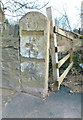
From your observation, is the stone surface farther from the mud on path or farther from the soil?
the soil

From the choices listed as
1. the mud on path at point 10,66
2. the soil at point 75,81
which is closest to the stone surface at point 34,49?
the mud on path at point 10,66

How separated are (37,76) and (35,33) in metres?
0.85

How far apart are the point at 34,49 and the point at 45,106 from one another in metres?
1.06

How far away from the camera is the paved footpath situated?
159 cm

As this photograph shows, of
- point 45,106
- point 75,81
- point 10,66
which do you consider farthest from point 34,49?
point 75,81

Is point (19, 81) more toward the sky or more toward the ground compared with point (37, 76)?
more toward the ground

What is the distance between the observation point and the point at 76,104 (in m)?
1.81

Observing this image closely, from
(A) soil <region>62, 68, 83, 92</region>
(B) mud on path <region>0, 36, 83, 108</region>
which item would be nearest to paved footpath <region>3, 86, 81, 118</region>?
(B) mud on path <region>0, 36, 83, 108</region>

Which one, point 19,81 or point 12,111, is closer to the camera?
point 12,111

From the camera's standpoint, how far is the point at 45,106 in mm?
1788

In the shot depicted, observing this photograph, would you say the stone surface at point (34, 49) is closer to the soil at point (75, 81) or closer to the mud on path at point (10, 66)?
the mud on path at point (10, 66)

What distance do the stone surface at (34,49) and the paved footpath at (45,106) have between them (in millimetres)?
273

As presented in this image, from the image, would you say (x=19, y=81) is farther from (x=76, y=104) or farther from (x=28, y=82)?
(x=76, y=104)

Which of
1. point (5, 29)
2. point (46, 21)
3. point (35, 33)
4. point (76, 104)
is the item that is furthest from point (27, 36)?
point (76, 104)
